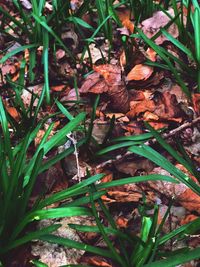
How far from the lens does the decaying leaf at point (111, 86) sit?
8.17ft

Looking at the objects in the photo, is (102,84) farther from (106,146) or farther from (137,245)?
(137,245)

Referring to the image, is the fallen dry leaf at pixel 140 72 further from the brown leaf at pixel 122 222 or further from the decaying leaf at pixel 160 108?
the brown leaf at pixel 122 222

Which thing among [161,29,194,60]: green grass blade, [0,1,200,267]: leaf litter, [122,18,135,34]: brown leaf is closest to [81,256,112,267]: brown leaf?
[0,1,200,267]: leaf litter

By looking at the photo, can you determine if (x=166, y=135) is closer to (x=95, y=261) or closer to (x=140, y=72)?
(x=140, y=72)

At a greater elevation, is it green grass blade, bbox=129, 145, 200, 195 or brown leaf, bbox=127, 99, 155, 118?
brown leaf, bbox=127, 99, 155, 118

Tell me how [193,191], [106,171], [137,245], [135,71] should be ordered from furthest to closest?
1. [135,71]
2. [106,171]
3. [193,191]
4. [137,245]

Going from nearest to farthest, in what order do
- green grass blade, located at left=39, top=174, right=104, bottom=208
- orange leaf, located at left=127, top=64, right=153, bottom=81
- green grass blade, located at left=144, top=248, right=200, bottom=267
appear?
green grass blade, located at left=144, top=248, right=200, bottom=267 → green grass blade, located at left=39, top=174, right=104, bottom=208 → orange leaf, located at left=127, top=64, right=153, bottom=81

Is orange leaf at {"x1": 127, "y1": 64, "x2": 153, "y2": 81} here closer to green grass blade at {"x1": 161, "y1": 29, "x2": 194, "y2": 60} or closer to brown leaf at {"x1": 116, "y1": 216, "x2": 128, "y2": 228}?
green grass blade at {"x1": 161, "y1": 29, "x2": 194, "y2": 60}

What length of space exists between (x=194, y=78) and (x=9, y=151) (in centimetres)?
129

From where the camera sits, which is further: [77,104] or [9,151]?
[77,104]

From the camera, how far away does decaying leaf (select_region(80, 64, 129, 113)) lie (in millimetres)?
2490

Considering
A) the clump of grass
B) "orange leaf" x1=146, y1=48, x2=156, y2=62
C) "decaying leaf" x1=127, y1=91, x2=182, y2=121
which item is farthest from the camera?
"orange leaf" x1=146, y1=48, x2=156, y2=62

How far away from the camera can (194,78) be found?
8.46 feet

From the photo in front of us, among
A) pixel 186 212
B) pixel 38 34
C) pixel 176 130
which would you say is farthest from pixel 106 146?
pixel 38 34
